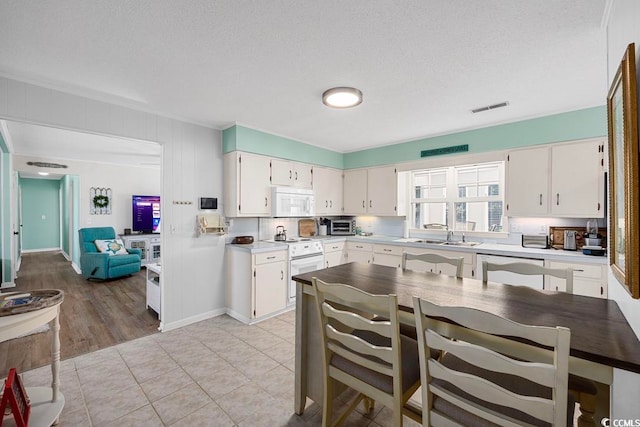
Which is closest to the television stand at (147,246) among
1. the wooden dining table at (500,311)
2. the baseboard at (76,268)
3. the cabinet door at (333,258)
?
the baseboard at (76,268)

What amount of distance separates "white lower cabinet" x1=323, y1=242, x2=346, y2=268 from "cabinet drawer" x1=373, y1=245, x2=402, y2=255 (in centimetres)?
58

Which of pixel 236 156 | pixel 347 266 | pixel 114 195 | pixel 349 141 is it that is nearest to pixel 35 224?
pixel 114 195

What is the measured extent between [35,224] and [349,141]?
1009 centimetres

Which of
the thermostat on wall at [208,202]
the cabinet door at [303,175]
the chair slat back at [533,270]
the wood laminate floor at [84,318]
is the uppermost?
the cabinet door at [303,175]

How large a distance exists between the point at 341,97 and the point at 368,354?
2.15 m

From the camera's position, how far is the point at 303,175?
14.7ft

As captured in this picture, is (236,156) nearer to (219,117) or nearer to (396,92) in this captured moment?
(219,117)

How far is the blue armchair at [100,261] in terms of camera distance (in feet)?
17.3

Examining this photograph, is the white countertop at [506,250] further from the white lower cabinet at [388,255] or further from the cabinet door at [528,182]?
the cabinet door at [528,182]

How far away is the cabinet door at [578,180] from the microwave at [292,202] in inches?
122

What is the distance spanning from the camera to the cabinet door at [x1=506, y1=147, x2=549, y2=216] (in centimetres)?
324

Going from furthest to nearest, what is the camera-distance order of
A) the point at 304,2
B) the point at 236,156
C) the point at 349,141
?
the point at 349,141 → the point at 236,156 → the point at 304,2

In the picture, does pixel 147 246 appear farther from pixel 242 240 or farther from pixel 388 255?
pixel 388 255

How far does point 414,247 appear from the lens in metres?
3.90
